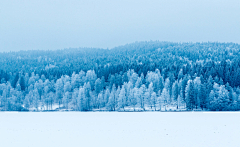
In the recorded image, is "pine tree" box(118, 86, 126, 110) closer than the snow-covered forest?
No

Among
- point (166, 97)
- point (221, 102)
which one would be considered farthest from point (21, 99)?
point (221, 102)

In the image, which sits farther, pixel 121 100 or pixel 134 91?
pixel 134 91

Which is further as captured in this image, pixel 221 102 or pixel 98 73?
pixel 98 73

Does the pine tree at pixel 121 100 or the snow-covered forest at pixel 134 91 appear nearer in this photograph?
the snow-covered forest at pixel 134 91

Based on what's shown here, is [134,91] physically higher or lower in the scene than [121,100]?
higher
